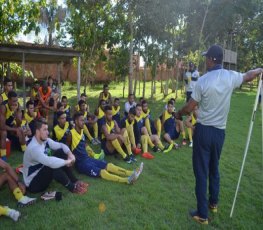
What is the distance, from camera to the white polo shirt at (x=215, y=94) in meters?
4.10

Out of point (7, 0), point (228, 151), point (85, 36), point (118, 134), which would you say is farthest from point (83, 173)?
point (85, 36)

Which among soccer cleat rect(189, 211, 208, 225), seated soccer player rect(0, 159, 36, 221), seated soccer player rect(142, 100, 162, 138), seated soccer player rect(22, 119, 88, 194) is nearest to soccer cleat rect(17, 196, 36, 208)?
seated soccer player rect(0, 159, 36, 221)

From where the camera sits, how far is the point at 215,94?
4.12m

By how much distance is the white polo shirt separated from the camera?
13.5ft

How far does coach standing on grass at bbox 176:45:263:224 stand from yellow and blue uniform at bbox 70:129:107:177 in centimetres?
231

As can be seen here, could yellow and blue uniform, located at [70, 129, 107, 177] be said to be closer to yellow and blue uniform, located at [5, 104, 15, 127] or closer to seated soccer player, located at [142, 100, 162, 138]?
yellow and blue uniform, located at [5, 104, 15, 127]

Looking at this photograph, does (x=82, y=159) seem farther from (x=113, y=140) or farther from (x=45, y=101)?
(x=45, y=101)

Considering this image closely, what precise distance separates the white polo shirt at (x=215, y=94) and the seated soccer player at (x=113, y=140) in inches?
122

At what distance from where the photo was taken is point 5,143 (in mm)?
6695

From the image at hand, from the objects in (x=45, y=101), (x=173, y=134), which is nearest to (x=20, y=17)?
(x=45, y=101)

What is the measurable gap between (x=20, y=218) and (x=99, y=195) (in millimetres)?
1334

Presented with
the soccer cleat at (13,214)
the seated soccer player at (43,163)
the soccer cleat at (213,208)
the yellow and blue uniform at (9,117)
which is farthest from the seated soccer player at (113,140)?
the soccer cleat at (13,214)

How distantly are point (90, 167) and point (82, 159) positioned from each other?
24 centimetres

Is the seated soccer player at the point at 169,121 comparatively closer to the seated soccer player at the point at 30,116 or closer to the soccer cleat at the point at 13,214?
the seated soccer player at the point at 30,116
